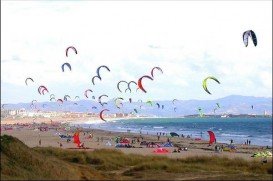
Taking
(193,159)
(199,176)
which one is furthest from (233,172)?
(193,159)

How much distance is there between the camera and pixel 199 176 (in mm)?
18250

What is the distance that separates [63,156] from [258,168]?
10.6 metres

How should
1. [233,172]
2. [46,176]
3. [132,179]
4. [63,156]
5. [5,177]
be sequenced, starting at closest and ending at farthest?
[5,177] < [46,176] < [132,179] < [233,172] < [63,156]

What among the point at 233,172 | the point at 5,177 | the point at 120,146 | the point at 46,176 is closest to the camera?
the point at 5,177

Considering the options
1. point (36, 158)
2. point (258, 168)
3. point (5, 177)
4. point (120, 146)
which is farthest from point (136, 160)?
point (120, 146)

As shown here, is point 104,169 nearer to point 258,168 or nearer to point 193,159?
point 193,159

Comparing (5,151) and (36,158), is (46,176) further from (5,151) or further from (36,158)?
(5,151)

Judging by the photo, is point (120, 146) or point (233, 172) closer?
point (233, 172)

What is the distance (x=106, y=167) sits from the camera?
72.0 ft

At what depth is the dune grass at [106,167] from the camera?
15.9m

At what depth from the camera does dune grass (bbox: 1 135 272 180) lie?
15.9 meters

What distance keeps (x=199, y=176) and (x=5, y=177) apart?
755 centimetres

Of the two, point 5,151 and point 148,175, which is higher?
point 5,151

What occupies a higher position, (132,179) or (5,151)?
(5,151)
